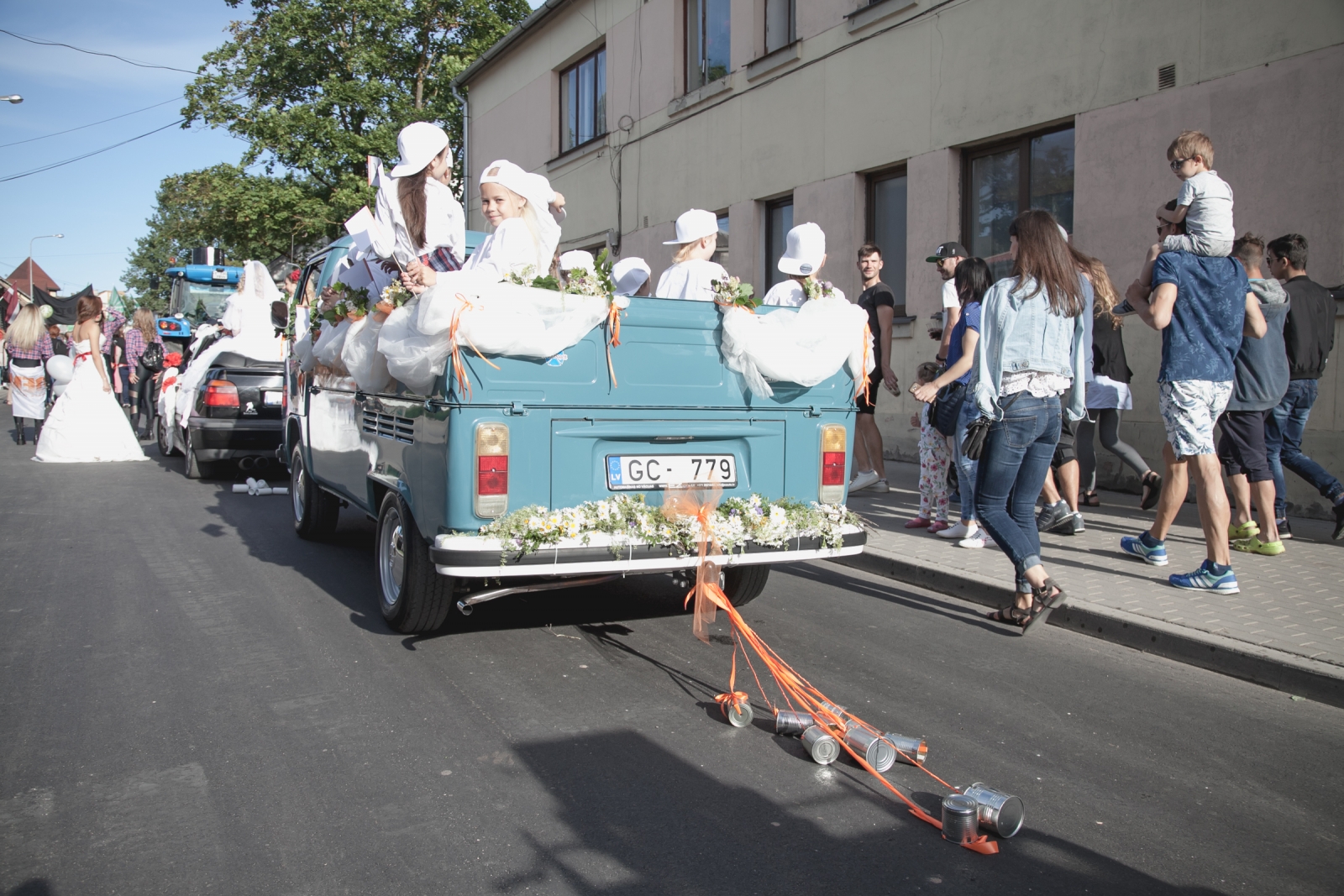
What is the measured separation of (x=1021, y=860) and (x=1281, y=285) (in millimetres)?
5400

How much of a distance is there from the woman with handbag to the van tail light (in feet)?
23.9

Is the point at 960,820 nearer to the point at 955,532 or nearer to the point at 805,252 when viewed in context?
the point at 805,252

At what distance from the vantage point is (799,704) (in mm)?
3984

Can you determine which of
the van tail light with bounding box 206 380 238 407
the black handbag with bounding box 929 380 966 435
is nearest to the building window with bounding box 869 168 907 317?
the black handbag with bounding box 929 380 966 435

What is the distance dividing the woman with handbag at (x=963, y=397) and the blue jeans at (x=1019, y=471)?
118cm

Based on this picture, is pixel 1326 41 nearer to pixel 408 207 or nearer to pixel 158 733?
pixel 408 207

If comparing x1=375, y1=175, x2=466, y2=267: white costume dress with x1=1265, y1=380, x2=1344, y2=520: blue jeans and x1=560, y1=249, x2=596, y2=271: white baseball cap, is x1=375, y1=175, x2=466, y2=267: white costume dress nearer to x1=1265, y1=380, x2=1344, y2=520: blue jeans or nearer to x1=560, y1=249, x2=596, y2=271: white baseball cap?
x1=560, y1=249, x2=596, y2=271: white baseball cap

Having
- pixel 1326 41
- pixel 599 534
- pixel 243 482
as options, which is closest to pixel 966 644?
pixel 599 534

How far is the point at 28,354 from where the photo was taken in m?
14.5

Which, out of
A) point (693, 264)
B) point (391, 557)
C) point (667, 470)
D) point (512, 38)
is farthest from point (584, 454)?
point (512, 38)

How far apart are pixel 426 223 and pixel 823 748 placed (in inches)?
132

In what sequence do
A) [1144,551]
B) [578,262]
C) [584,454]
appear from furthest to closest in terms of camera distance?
[1144,551], [578,262], [584,454]

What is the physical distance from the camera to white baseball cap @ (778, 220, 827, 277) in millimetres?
5938

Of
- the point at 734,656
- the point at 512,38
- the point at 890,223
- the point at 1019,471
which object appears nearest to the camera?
the point at 734,656
